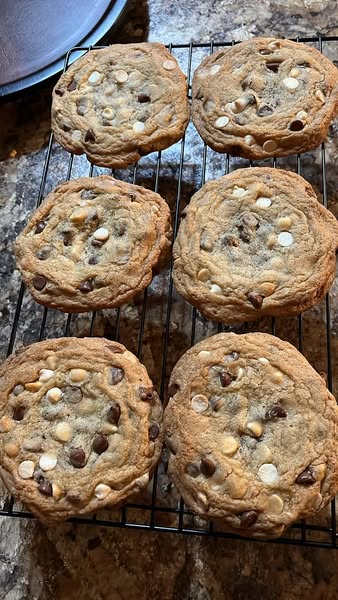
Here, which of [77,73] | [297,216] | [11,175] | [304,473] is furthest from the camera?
[11,175]

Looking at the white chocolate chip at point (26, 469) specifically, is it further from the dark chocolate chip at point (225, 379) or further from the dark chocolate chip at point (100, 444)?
the dark chocolate chip at point (225, 379)

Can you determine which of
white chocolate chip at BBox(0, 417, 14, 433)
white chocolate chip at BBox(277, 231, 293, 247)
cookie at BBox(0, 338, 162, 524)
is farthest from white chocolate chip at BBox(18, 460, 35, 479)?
white chocolate chip at BBox(277, 231, 293, 247)

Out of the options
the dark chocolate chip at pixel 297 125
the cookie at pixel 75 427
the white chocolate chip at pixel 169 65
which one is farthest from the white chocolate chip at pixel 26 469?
the white chocolate chip at pixel 169 65

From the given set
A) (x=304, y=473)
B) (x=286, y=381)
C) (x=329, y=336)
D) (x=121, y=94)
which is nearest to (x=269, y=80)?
(x=121, y=94)

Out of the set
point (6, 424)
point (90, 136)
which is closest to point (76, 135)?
point (90, 136)

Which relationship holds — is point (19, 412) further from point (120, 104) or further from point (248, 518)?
point (120, 104)

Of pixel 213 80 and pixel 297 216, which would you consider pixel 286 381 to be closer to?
pixel 297 216

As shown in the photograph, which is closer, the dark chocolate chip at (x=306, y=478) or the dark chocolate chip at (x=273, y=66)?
the dark chocolate chip at (x=306, y=478)
